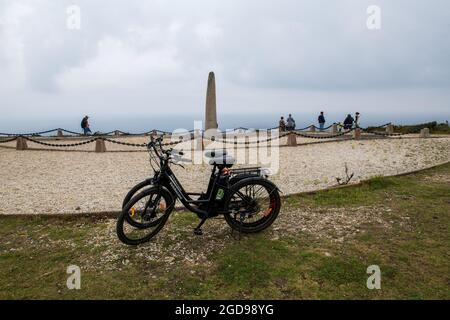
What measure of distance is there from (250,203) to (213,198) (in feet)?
2.05

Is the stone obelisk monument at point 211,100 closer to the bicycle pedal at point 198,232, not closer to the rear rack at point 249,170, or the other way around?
the rear rack at point 249,170

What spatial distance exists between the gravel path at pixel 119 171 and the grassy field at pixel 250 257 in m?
1.43

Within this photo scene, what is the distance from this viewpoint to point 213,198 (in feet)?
18.1

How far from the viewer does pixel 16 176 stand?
36.1 feet

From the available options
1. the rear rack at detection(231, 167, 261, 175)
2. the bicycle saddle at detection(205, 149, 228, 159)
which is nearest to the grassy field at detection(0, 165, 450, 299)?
the rear rack at detection(231, 167, 261, 175)

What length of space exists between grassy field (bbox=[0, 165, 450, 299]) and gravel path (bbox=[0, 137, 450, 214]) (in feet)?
4.70

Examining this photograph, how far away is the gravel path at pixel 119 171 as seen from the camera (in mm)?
8055

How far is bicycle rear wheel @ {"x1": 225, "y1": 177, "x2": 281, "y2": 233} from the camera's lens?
18.1 feet

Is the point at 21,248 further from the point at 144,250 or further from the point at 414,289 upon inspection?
the point at 414,289

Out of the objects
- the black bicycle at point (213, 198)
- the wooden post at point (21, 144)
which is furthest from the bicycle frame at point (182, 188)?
the wooden post at point (21, 144)

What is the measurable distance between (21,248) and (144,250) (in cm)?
199

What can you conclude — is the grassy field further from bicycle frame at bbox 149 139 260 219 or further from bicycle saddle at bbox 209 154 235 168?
bicycle saddle at bbox 209 154 235 168

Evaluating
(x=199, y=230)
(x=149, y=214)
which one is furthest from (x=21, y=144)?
(x=199, y=230)
